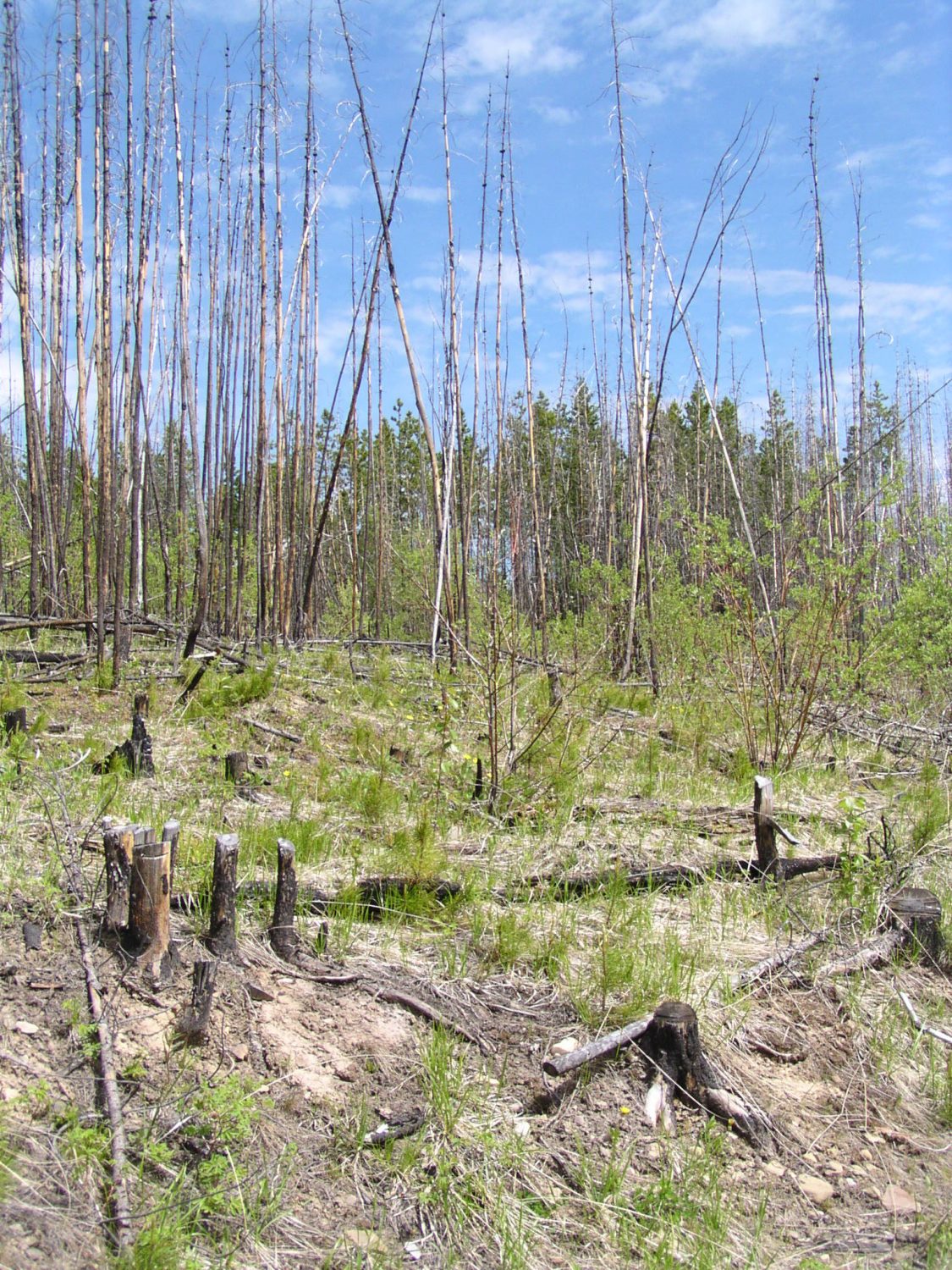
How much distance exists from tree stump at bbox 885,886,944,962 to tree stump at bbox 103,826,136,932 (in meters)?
2.11

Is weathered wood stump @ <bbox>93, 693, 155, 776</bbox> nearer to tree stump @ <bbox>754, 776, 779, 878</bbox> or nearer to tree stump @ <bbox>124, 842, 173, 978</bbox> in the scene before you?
tree stump @ <bbox>124, 842, 173, 978</bbox>

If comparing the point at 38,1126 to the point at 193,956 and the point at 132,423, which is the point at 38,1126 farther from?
the point at 132,423

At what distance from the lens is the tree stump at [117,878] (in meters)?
1.95

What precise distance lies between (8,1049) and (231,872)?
0.57 meters

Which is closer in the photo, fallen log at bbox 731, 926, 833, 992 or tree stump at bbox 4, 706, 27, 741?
fallen log at bbox 731, 926, 833, 992

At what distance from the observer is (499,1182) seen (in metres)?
1.59

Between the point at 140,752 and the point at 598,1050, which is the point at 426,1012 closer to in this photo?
the point at 598,1050

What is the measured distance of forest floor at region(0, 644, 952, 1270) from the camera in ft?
4.80

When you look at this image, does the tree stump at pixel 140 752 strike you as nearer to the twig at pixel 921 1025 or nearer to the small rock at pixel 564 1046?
the small rock at pixel 564 1046

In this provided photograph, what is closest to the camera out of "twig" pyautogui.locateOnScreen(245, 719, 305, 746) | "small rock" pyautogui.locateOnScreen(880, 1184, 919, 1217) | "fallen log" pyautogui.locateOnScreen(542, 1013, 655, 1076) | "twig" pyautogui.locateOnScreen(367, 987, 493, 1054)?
"small rock" pyautogui.locateOnScreen(880, 1184, 919, 1217)

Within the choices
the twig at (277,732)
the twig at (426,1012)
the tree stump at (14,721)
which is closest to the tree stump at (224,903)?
the twig at (426,1012)

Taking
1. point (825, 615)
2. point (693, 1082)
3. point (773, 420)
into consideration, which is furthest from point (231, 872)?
point (773, 420)

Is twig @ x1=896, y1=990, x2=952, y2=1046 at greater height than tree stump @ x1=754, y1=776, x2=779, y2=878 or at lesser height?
lesser

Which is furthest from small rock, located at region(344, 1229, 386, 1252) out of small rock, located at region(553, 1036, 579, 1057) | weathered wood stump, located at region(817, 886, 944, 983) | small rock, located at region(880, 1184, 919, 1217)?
weathered wood stump, located at region(817, 886, 944, 983)
